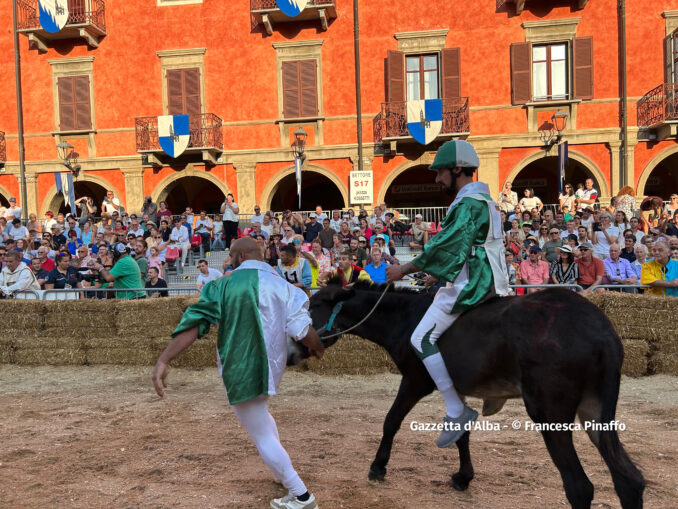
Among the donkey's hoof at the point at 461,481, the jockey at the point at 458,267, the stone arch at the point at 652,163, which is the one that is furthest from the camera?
the stone arch at the point at 652,163

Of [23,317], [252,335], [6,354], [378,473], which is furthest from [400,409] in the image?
[6,354]

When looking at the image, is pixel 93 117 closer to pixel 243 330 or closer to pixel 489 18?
pixel 489 18

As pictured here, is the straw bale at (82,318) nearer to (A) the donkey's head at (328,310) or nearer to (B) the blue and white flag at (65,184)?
(A) the donkey's head at (328,310)

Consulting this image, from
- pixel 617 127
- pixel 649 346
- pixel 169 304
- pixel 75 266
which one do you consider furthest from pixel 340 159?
pixel 649 346

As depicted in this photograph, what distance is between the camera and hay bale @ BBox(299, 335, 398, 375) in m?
7.93

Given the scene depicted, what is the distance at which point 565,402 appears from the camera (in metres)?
3.30

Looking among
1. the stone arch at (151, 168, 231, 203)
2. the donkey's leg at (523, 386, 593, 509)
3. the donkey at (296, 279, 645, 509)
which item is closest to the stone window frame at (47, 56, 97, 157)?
the stone arch at (151, 168, 231, 203)

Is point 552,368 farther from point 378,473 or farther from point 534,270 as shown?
point 534,270

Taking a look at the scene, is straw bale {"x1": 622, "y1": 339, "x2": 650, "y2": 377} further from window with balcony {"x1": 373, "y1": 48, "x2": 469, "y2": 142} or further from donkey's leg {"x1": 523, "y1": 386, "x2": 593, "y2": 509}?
window with balcony {"x1": 373, "y1": 48, "x2": 469, "y2": 142}

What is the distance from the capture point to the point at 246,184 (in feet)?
67.8

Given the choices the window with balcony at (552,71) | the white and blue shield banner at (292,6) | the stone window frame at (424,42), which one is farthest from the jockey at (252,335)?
the window with balcony at (552,71)

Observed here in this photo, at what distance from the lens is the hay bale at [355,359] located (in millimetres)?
7934

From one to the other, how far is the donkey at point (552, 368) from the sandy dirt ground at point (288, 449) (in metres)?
0.48

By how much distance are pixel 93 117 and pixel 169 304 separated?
1532 centimetres
